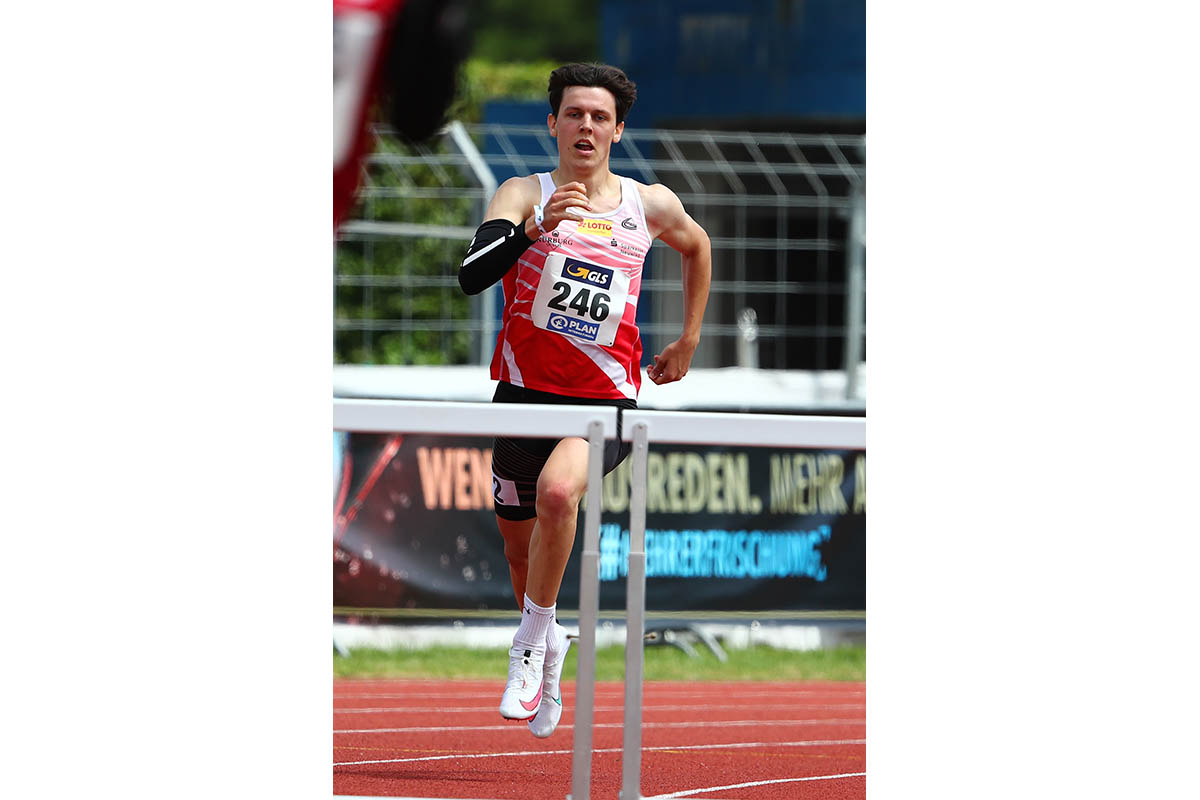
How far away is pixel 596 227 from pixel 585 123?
0.24 meters

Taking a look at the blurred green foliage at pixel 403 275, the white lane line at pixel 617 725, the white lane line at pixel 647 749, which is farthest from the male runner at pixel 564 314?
the blurred green foliage at pixel 403 275

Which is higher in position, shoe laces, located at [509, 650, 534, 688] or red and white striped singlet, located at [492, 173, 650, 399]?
red and white striped singlet, located at [492, 173, 650, 399]

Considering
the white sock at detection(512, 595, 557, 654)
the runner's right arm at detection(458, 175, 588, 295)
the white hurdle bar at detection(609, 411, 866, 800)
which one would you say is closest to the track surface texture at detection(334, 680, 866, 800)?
the white sock at detection(512, 595, 557, 654)

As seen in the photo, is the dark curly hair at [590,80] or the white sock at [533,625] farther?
the white sock at [533,625]

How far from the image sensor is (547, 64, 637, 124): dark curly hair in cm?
329

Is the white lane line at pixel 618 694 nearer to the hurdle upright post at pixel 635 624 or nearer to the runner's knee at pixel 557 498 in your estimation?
the runner's knee at pixel 557 498

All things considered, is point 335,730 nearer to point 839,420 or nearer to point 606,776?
point 606,776

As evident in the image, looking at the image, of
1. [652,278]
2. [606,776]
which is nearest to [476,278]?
[606,776]

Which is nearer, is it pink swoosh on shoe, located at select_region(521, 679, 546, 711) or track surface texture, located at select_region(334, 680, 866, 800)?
pink swoosh on shoe, located at select_region(521, 679, 546, 711)

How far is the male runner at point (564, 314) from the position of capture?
10.8ft

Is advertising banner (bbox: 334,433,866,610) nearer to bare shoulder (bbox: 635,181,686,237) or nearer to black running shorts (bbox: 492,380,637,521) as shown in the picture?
black running shorts (bbox: 492,380,637,521)

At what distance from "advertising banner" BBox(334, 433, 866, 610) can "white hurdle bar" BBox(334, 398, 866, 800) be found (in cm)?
354

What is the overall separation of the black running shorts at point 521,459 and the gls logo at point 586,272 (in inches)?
11.3

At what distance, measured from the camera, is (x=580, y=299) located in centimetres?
339
